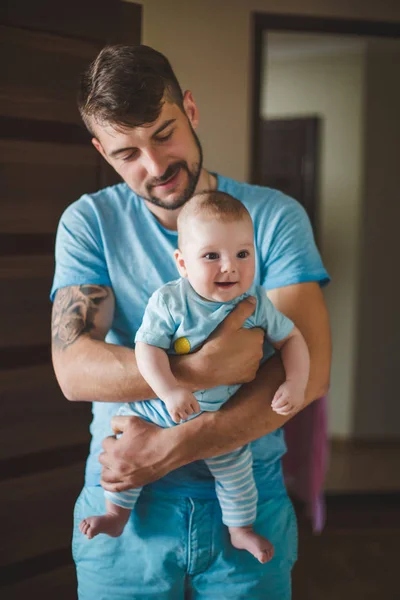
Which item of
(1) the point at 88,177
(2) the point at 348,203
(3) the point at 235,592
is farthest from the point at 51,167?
(2) the point at 348,203

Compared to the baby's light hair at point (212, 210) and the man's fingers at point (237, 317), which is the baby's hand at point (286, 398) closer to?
the man's fingers at point (237, 317)

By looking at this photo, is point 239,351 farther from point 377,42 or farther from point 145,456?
point 377,42

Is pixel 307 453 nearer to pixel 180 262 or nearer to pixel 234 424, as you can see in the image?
pixel 234 424

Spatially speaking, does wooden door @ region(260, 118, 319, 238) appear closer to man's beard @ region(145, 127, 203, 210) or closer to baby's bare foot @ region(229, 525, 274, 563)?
man's beard @ region(145, 127, 203, 210)

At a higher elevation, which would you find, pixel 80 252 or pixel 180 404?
pixel 80 252

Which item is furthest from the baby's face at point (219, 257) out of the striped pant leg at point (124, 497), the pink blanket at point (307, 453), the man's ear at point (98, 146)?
the pink blanket at point (307, 453)

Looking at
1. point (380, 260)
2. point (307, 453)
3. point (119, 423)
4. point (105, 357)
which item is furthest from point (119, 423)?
point (380, 260)

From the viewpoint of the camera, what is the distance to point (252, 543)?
3.18ft

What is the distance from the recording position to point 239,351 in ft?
2.93

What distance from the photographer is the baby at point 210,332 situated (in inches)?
33.5

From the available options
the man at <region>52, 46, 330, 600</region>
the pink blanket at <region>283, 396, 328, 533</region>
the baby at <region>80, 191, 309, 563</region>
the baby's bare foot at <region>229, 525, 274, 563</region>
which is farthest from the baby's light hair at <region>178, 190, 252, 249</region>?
the pink blanket at <region>283, 396, 328, 533</region>

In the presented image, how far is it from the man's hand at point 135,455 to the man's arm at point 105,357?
45 mm

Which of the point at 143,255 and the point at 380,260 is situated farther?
the point at 380,260

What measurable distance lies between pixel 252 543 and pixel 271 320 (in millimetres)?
344
